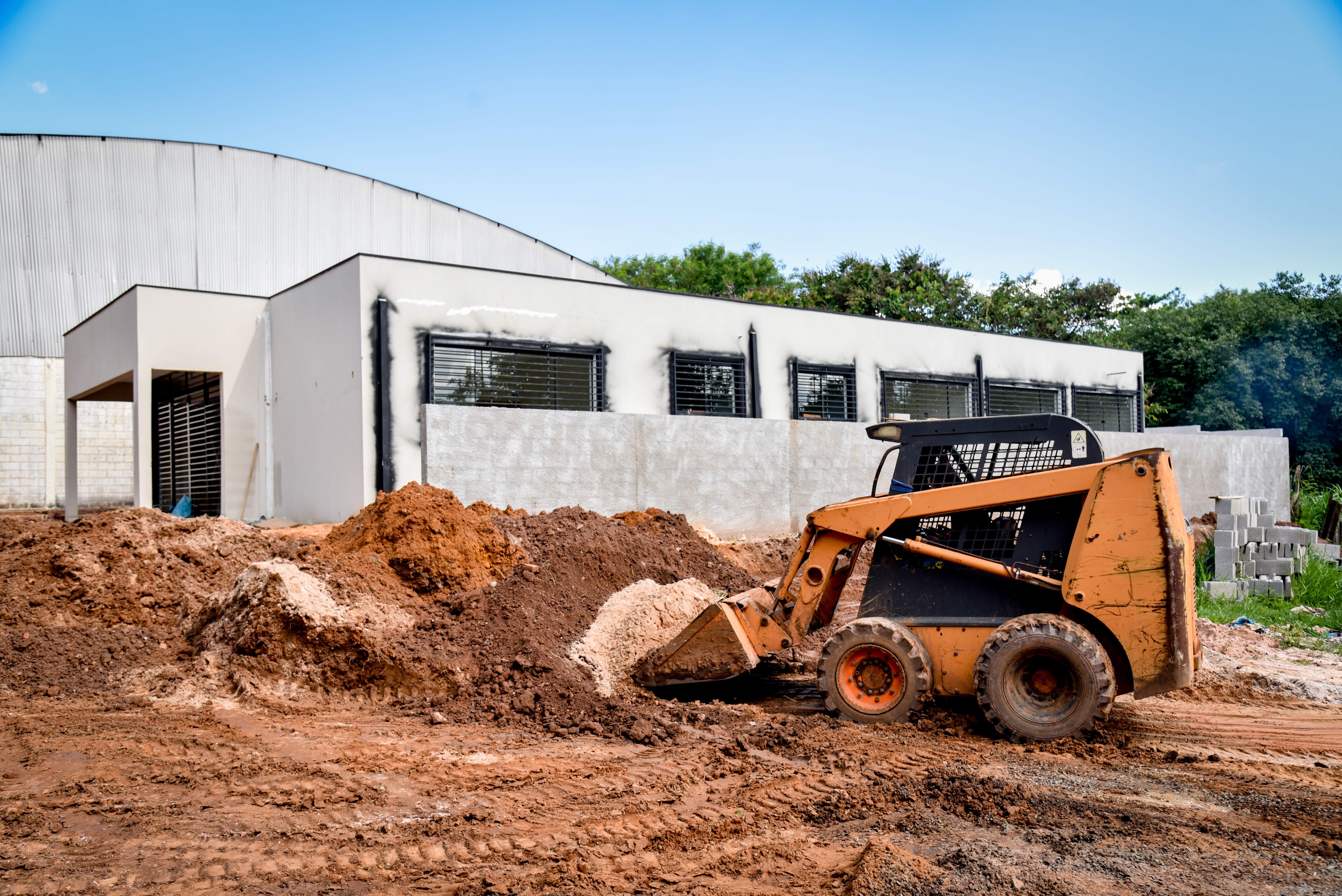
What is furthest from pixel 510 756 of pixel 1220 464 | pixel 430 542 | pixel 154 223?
pixel 154 223

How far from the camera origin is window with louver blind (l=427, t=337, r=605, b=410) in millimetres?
12672

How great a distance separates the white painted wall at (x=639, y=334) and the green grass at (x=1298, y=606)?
715 centimetres

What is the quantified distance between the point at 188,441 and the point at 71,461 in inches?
161

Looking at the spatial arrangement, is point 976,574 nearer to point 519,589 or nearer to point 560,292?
point 519,589

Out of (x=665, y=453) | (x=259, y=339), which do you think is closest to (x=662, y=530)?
(x=665, y=453)

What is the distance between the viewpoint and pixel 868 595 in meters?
5.72

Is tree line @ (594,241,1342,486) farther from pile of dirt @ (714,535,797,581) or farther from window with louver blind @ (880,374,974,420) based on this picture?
pile of dirt @ (714,535,797,581)

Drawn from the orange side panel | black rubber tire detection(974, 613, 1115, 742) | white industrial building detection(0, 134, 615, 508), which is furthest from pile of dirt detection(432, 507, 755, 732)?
white industrial building detection(0, 134, 615, 508)

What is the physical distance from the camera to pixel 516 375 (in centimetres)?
1332

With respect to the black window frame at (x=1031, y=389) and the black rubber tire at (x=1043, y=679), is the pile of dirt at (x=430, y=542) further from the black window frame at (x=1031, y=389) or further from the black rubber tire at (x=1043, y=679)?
the black window frame at (x=1031, y=389)

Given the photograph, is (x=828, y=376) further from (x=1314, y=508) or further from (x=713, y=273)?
(x=713, y=273)

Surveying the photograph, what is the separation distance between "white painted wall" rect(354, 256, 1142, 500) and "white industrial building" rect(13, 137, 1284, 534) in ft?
0.11

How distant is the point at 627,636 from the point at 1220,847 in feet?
13.9

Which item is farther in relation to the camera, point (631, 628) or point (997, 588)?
point (631, 628)
